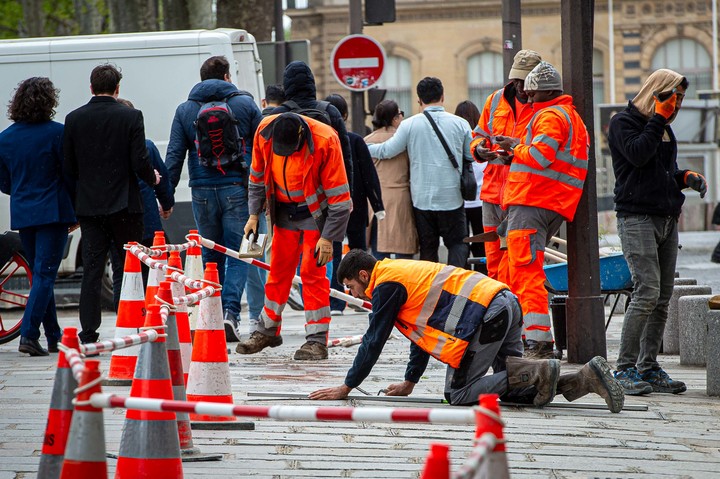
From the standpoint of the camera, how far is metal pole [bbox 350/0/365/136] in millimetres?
15656

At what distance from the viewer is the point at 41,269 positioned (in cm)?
935

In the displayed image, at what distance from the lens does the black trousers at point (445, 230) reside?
1105cm

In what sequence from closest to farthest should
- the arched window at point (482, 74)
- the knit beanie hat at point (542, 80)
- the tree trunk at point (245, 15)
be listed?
the knit beanie hat at point (542, 80)
the tree trunk at point (245, 15)
the arched window at point (482, 74)

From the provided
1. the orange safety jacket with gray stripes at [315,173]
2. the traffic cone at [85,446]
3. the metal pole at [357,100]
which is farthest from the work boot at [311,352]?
the metal pole at [357,100]

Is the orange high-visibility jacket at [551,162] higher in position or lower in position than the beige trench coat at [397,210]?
Answer: higher

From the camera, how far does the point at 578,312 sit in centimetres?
866

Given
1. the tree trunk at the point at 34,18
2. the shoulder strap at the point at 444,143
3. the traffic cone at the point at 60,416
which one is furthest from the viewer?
the tree trunk at the point at 34,18

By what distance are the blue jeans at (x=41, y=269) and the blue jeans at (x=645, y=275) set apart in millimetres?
4164

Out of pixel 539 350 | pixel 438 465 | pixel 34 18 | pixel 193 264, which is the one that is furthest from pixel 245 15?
pixel 438 465

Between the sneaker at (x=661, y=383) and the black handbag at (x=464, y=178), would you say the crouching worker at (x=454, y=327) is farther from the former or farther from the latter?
the black handbag at (x=464, y=178)

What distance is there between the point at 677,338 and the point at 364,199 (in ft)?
10.4

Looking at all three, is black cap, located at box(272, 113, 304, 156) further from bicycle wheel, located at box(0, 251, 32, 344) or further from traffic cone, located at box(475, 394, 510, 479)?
traffic cone, located at box(475, 394, 510, 479)

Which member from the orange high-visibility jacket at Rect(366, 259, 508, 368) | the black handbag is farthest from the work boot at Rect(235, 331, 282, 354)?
the orange high-visibility jacket at Rect(366, 259, 508, 368)

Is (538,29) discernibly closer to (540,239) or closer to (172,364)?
(540,239)
